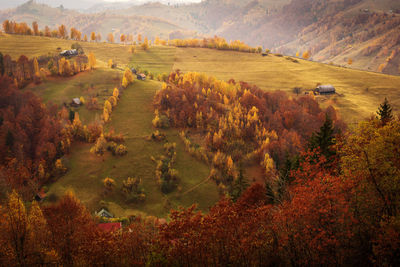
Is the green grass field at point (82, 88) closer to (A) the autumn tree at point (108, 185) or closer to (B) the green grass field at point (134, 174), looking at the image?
(B) the green grass field at point (134, 174)

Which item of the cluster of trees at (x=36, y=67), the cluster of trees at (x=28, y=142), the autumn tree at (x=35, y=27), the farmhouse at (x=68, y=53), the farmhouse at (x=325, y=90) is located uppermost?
the autumn tree at (x=35, y=27)

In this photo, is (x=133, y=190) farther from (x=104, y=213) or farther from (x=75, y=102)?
(x=75, y=102)

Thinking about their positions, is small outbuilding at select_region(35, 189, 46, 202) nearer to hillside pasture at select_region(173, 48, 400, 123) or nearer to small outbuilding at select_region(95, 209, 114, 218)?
small outbuilding at select_region(95, 209, 114, 218)

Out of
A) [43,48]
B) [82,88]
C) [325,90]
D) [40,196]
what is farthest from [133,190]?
[43,48]

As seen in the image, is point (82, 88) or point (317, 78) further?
point (317, 78)

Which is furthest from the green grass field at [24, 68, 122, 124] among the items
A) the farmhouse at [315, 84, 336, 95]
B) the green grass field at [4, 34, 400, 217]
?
the farmhouse at [315, 84, 336, 95]

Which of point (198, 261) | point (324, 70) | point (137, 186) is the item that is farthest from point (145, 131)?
point (324, 70)

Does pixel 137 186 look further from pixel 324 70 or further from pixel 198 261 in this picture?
pixel 324 70

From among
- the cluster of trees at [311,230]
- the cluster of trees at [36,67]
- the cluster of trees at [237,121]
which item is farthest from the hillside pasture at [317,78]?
the cluster of trees at [311,230]
